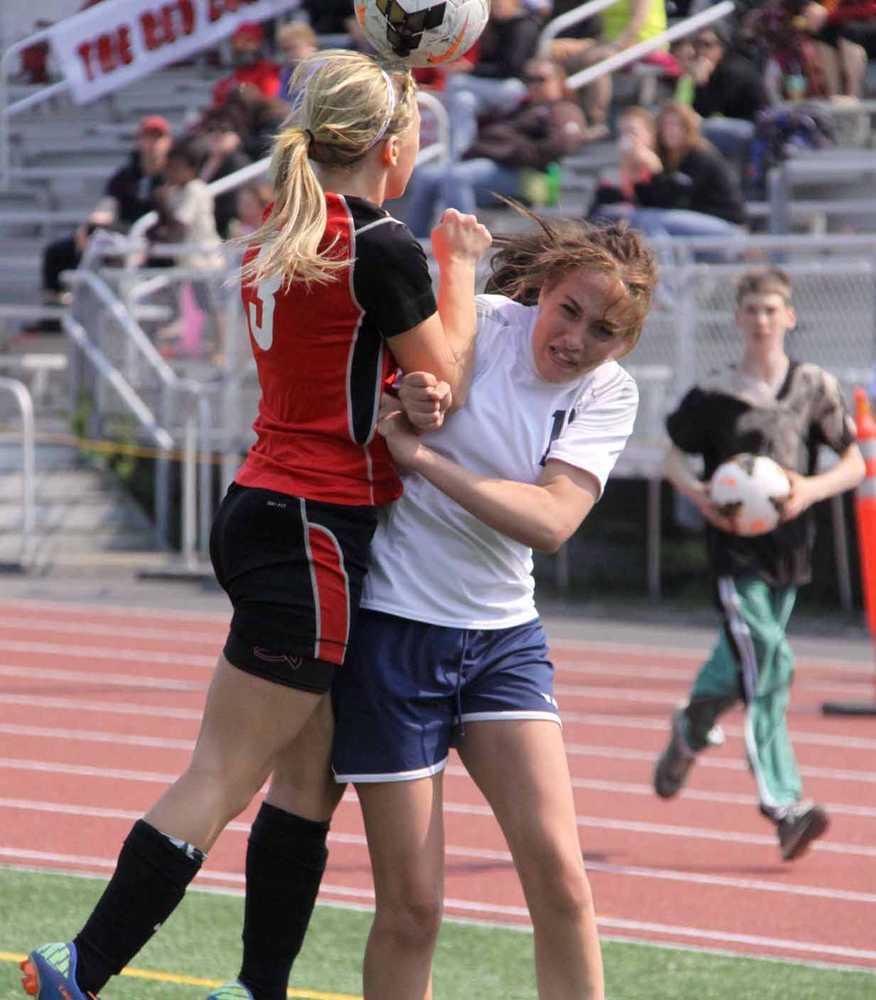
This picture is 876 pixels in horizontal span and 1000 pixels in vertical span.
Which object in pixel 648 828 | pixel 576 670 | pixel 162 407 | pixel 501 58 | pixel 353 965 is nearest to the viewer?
pixel 353 965

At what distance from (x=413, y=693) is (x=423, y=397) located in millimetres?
560

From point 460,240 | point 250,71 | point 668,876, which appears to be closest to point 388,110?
point 460,240

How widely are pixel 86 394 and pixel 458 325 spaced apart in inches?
488

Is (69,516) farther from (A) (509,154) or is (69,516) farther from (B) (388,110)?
(B) (388,110)

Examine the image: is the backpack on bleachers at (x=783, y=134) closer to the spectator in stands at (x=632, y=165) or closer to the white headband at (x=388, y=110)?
the spectator in stands at (x=632, y=165)

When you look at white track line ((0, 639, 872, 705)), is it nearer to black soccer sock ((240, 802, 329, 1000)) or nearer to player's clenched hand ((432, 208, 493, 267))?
black soccer sock ((240, 802, 329, 1000))

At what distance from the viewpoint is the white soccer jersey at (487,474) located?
153 inches

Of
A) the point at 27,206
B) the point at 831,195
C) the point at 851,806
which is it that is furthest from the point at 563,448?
the point at 27,206

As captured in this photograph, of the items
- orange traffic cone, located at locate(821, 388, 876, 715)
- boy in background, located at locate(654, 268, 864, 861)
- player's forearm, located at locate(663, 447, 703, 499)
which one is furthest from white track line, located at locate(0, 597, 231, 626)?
boy in background, located at locate(654, 268, 864, 861)

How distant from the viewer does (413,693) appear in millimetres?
3844

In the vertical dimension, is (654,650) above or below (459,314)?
below

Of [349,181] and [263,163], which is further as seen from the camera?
[263,163]

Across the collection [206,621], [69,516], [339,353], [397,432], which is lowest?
[69,516]

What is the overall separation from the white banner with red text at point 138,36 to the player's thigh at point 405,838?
17735 mm
